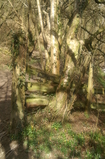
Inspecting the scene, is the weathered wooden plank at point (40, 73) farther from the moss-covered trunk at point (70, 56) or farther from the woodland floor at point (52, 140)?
the woodland floor at point (52, 140)

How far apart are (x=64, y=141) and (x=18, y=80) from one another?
2.25 metres

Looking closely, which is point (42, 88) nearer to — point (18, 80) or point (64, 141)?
point (18, 80)

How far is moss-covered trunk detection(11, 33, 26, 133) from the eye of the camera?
4.52 meters

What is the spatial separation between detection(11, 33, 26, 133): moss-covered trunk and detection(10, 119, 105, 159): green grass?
385mm

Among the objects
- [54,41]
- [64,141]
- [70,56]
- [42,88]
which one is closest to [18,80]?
[42,88]

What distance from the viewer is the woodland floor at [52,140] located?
168 inches

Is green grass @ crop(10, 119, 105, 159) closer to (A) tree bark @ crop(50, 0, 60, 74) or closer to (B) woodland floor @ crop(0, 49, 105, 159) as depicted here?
(B) woodland floor @ crop(0, 49, 105, 159)

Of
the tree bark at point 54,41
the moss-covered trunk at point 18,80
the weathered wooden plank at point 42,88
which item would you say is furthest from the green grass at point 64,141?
the tree bark at point 54,41

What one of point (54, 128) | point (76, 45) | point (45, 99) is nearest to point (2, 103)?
point (45, 99)

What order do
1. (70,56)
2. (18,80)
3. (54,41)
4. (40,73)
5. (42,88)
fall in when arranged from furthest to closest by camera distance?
(54,41) → (42,88) → (40,73) → (70,56) → (18,80)

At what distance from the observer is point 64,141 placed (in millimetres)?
4691

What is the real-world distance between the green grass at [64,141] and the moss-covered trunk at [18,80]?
385mm

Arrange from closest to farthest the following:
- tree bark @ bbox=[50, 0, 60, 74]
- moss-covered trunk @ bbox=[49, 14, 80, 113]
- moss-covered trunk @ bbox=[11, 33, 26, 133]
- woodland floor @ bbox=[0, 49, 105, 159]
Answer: woodland floor @ bbox=[0, 49, 105, 159]
moss-covered trunk @ bbox=[11, 33, 26, 133]
moss-covered trunk @ bbox=[49, 14, 80, 113]
tree bark @ bbox=[50, 0, 60, 74]

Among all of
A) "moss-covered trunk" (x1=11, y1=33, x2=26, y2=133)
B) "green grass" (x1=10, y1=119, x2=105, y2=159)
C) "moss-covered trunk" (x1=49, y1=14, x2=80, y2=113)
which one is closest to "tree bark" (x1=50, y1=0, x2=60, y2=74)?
"moss-covered trunk" (x1=49, y1=14, x2=80, y2=113)
